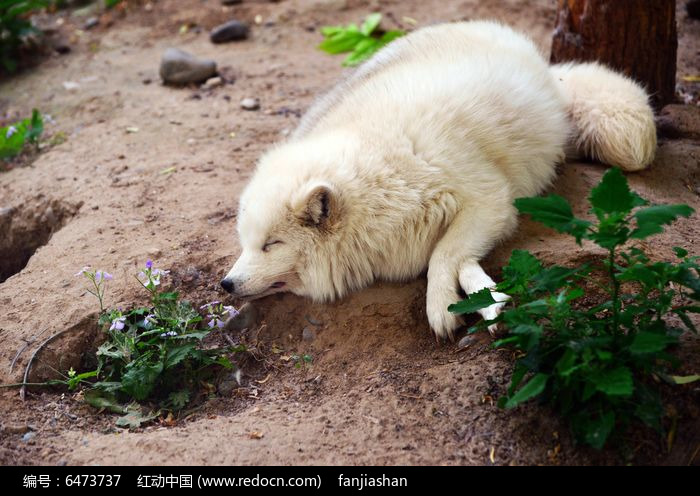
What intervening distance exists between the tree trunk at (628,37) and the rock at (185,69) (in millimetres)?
3702

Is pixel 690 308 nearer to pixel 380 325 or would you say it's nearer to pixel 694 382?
pixel 694 382

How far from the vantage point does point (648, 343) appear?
2613 mm

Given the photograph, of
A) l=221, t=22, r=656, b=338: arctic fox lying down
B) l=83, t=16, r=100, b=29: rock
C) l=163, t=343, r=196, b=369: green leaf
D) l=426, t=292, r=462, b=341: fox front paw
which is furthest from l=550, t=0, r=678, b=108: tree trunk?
l=83, t=16, r=100, b=29: rock

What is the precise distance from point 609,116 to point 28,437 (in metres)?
4.15

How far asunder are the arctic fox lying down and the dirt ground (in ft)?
0.75

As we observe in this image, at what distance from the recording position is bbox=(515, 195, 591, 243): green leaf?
8.71 feet

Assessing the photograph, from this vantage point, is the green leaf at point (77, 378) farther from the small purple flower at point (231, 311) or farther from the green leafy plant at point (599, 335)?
the green leafy plant at point (599, 335)

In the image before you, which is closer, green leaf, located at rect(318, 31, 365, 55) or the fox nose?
the fox nose

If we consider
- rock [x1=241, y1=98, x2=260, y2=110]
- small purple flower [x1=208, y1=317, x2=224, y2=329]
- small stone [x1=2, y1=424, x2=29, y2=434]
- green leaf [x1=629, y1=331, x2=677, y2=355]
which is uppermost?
green leaf [x1=629, y1=331, x2=677, y2=355]

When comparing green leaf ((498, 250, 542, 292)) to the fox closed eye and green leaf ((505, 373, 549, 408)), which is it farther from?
the fox closed eye

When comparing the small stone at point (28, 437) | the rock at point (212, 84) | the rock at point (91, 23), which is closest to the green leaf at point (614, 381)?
the small stone at point (28, 437)

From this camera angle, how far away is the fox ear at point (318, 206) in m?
3.69

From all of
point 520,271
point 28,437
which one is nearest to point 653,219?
point 520,271
